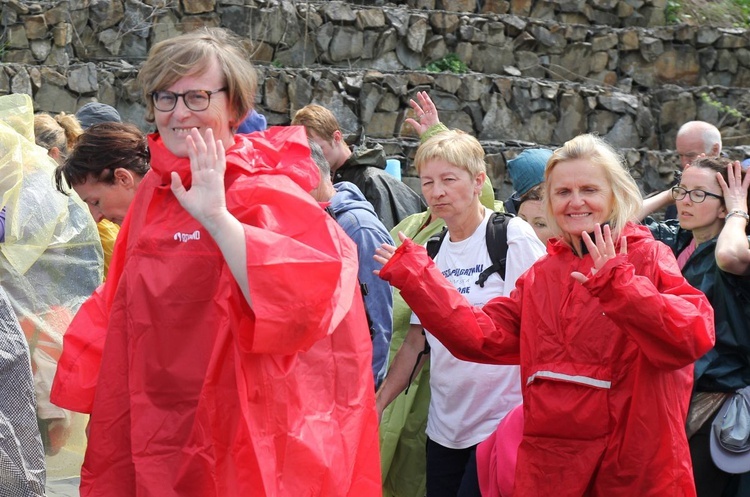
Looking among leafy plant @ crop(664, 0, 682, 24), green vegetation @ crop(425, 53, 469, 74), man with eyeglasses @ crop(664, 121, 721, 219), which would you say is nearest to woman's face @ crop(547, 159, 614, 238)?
man with eyeglasses @ crop(664, 121, 721, 219)

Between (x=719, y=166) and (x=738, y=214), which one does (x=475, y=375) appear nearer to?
(x=738, y=214)

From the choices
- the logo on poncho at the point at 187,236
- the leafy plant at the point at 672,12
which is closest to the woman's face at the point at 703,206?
the logo on poncho at the point at 187,236

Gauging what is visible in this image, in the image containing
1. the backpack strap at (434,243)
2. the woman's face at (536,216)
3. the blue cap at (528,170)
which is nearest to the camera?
the backpack strap at (434,243)

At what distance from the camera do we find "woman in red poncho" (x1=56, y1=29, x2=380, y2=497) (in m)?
2.50

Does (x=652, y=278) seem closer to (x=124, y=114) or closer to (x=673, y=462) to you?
(x=673, y=462)

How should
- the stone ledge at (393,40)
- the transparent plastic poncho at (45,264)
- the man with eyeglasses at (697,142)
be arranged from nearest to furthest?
the transparent plastic poncho at (45,264), the man with eyeglasses at (697,142), the stone ledge at (393,40)

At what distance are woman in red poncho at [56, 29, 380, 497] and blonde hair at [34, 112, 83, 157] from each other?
108 inches

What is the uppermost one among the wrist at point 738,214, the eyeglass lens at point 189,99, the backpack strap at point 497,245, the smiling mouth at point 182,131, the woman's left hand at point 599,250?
the eyeglass lens at point 189,99

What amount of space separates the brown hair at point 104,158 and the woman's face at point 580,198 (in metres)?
1.49

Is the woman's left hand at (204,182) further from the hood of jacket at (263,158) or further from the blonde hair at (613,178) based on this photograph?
the blonde hair at (613,178)

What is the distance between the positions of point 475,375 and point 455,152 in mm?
847

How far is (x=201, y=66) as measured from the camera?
272cm

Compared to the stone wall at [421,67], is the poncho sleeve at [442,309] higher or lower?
higher

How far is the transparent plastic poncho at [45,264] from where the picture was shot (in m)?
3.84
